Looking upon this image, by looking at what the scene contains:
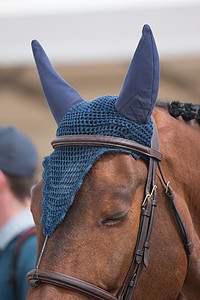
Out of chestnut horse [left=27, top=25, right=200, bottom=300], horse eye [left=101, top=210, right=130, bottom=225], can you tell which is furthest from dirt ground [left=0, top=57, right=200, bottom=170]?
horse eye [left=101, top=210, right=130, bottom=225]

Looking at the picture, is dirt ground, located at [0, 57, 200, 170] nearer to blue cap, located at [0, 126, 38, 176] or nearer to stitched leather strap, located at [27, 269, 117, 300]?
blue cap, located at [0, 126, 38, 176]

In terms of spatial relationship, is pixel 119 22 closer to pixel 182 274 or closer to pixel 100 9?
pixel 100 9

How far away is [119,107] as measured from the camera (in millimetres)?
1644

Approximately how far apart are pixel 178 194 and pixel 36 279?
615mm

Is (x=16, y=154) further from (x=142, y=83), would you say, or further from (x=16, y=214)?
(x=142, y=83)

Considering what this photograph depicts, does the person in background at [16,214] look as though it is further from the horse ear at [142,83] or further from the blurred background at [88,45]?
the blurred background at [88,45]

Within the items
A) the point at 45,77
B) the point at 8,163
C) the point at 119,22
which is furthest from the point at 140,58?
the point at 119,22

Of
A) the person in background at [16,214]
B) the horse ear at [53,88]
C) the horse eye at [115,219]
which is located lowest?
the person in background at [16,214]

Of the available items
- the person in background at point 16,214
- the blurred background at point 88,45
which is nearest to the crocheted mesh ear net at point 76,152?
the person in background at point 16,214

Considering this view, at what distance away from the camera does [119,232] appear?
5.01ft

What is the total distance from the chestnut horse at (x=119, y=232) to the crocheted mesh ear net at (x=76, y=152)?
30 millimetres

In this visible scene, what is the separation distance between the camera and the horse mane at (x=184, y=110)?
1911 mm

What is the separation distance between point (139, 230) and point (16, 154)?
1234mm

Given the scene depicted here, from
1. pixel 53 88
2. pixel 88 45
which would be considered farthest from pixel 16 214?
pixel 88 45
